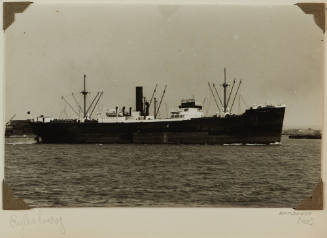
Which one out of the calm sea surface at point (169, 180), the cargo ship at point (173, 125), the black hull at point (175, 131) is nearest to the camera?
the calm sea surface at point (169, 180)

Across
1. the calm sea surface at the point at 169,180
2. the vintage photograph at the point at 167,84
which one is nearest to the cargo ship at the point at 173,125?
the vintage photograph at the point at 167,84

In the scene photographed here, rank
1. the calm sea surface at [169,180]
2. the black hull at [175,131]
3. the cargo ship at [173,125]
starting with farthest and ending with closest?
the black hull at [175,131] < the cargo ship at [173,125] < the calm sea surface at [169,180]

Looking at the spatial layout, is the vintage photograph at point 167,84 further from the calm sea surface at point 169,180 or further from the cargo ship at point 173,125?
the cargo ship at point 173,125

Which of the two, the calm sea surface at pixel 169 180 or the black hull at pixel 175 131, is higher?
the black hull at pixel 175 131

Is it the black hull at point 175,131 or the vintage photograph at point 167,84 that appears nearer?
the vintage photograph at point 167,84

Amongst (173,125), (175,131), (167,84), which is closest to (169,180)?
(167,84)

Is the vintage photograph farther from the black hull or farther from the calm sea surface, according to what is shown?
the black hull

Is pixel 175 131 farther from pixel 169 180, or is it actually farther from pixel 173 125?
pixel 169 180

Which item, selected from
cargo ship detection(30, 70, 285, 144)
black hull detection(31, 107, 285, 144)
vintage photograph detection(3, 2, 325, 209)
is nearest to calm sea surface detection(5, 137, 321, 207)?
vintage photograph detection(3, 2, 325, 209)
